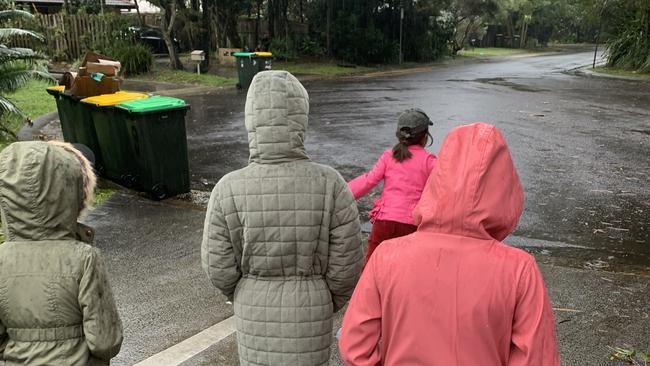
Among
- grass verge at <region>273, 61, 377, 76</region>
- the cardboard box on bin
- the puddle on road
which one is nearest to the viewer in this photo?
the cardboard box on bin

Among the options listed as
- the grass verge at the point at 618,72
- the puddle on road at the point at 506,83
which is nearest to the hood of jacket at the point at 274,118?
the puddle on road at the point at 506,83

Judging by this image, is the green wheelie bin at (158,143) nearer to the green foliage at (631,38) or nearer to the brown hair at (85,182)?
the brown hair at (85,182)

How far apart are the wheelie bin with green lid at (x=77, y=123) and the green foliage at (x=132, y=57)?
13345mm

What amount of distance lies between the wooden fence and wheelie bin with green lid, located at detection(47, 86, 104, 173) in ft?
50.2

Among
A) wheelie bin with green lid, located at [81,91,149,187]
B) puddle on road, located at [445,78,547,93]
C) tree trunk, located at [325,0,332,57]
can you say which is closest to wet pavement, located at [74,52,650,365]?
wheelie bin with green lid, located at [81,91,149,187]

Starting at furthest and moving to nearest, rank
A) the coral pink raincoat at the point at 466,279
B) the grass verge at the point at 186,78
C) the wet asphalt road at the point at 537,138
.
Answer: the grass verge at the point at 186,78
the wet asphalt road at the point at 537,138
the coral pink raincoat at the point at 466,279

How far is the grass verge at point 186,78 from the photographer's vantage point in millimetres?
20064

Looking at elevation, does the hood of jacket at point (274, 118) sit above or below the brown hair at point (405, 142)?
above

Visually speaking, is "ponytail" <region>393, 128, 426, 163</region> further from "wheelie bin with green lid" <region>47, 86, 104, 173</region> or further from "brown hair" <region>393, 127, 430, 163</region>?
"wheelie bin with green lid" <region>47, 86, 104, 173</region>

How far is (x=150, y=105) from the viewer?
6.79 metres

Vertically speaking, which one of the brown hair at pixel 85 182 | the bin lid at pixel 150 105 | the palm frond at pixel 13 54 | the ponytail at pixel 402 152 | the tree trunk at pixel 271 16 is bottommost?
the bin lid at pixel 150 105

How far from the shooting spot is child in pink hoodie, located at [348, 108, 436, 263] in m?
3.79

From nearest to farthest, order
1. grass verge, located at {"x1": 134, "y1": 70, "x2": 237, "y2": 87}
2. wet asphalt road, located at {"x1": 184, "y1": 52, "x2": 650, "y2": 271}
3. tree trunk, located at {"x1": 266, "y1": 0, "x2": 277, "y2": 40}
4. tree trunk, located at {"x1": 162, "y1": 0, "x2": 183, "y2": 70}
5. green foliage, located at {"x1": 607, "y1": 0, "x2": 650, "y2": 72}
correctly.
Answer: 1. wet asphalt road, located at {"x1": 184, "y1": 52, "x2": 650, "y2": 271}
2. grass verge, located at {"x1": 134, "y1": 70, "x2": 237, "y2": 87}
3. tree trunk, located at {"x1": 162, "y1": 0, "x2": 183, "y2": 70}
4. green foliage, located at {"x1": 607, "y1": 0, "x2": 650, "y2": 72}
5. tree trunk, located at {"x1": 266, "y1": 0, "x2": 277, "y2": 40}

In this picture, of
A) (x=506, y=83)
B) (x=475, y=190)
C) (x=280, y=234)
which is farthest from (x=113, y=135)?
(x=506, y=83)
